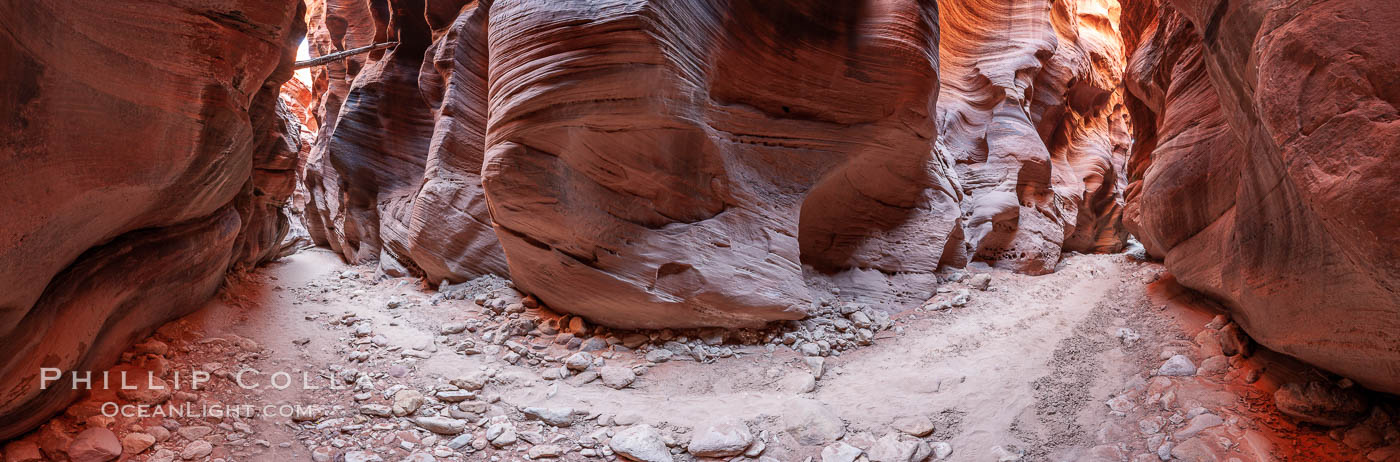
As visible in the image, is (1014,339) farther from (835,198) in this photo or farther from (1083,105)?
(1083,105)

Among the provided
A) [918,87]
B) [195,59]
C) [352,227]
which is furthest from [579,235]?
[352,227]

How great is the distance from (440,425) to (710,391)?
167 cm

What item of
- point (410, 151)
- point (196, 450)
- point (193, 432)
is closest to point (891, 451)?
point (196, 450)

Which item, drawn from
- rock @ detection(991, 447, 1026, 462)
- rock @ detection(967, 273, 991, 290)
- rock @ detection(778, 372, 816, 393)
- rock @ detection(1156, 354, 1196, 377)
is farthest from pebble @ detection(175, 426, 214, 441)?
rock @ detection(967, 273, 991, 290)

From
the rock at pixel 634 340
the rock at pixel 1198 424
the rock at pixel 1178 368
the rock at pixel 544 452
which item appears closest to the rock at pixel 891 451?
the rock at pixel 1198 424

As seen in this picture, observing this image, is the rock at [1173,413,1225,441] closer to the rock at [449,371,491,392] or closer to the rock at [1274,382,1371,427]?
the rock at [1274,382,1371,427]

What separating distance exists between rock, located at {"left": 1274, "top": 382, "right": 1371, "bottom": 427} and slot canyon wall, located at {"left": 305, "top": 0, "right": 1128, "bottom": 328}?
280 cm

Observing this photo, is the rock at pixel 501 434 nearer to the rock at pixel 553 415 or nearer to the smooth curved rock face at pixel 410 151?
the rock at pixel 553 415

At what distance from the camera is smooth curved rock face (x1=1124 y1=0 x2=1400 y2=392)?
1504mm

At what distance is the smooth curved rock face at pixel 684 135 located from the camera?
146 inches

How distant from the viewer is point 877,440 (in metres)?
2.80

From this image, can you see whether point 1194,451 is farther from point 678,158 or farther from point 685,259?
point 678,158

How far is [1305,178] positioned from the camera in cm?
167

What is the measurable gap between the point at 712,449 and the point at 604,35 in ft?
8.95
